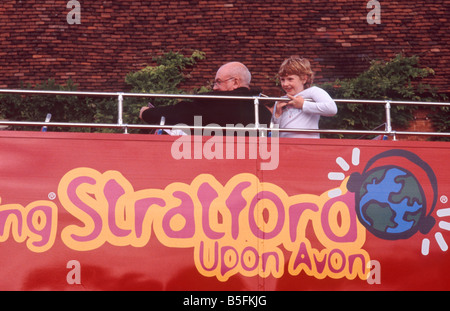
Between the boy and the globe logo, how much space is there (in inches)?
23.0

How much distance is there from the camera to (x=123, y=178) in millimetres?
4539

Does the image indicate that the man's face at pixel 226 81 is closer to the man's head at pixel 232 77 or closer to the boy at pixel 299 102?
the man's head at pixel 232 77

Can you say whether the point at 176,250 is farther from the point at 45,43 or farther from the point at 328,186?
the point at 45,43

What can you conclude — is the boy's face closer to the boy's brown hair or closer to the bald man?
the boy's brown hair

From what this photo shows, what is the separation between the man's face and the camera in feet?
16.9

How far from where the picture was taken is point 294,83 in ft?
16.5

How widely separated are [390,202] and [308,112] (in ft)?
3.14

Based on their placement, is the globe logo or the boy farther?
the boy

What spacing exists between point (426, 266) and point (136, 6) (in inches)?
350

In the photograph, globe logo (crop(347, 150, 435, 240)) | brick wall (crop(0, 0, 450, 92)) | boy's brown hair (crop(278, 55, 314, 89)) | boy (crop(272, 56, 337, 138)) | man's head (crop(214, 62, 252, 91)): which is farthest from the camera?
brick wall (crop(0, 0, 450, 92))

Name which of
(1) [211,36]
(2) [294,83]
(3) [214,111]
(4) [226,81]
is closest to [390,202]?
(2) [294,83]

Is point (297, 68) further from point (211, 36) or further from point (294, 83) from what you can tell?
point (211, 36)

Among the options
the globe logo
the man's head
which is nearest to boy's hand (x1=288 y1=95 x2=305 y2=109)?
the man's head
